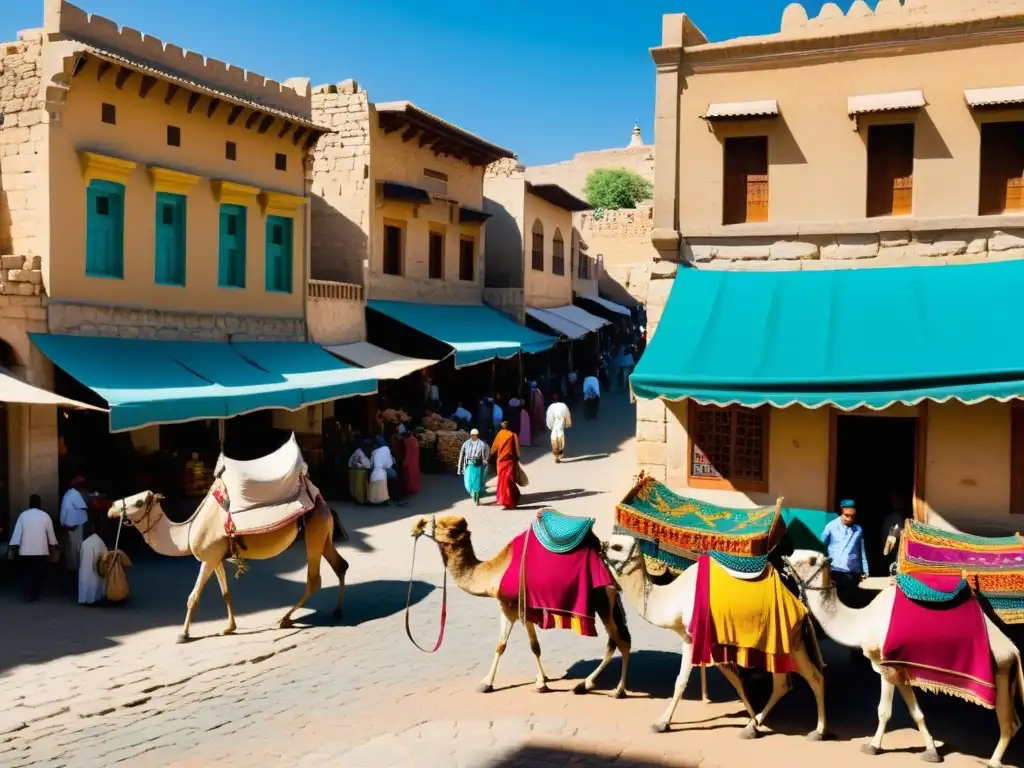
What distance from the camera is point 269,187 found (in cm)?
1830

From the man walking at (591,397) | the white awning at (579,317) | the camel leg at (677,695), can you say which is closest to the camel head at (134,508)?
Answer: the camel leg at (677,695)

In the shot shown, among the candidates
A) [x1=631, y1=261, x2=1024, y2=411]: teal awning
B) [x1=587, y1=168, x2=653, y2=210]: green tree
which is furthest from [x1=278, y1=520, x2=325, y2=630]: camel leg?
[x1=587, y1=168, x2=653, y2=210]: green tree

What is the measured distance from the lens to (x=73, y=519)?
11.8 m

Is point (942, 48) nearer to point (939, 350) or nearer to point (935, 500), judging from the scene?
point (939, 350)

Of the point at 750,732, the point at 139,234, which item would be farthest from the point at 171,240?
the point at 750,732

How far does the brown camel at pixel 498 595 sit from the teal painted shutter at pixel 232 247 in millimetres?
10360

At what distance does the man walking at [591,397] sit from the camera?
83.5ft

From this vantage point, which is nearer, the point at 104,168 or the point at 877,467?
the point at 877,467

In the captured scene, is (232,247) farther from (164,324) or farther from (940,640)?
(940,640)

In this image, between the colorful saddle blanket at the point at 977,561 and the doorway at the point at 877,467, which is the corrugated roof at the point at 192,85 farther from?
the colorful saddle blanket at the point at 977,561

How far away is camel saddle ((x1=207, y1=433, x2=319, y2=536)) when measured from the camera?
34.2ft

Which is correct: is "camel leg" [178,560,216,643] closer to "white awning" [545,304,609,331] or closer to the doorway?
the doorway

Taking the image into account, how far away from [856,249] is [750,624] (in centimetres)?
612

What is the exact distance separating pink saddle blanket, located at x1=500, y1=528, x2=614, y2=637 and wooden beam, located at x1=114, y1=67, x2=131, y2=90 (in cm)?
1100
